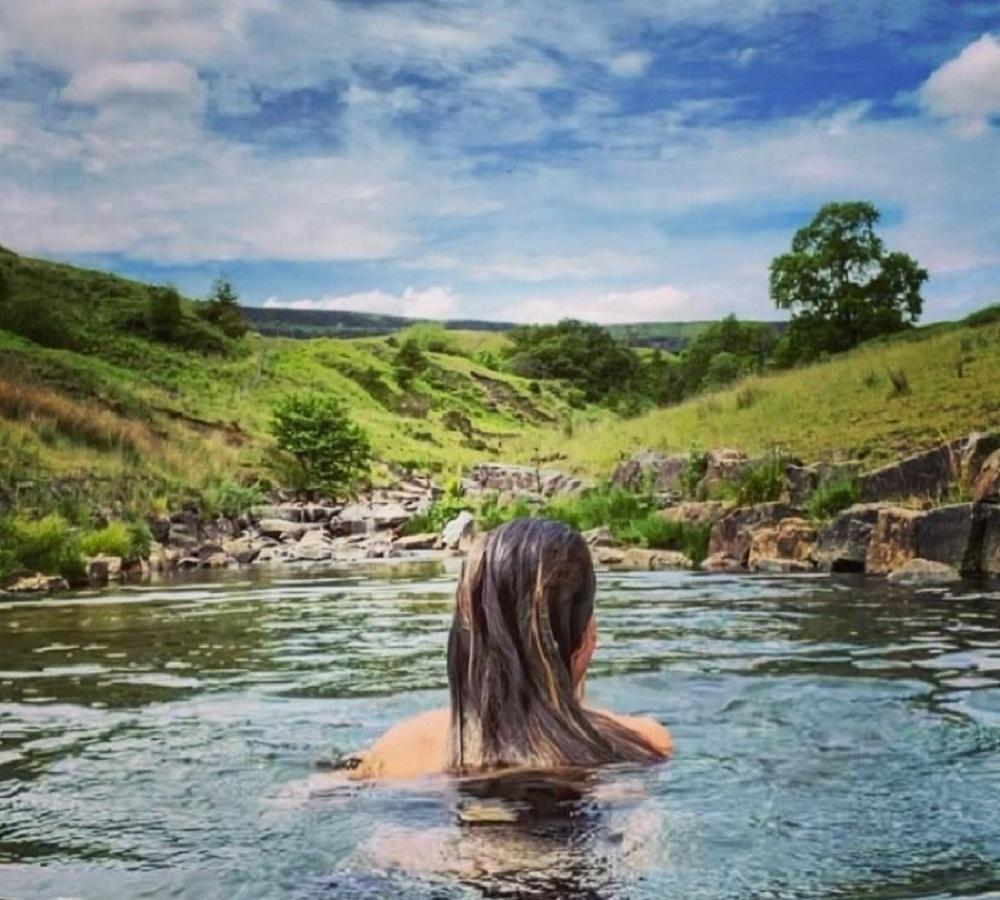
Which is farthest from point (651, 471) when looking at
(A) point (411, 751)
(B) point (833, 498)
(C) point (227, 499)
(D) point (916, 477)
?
(A) point (411, 751)

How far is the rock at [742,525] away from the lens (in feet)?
58.4

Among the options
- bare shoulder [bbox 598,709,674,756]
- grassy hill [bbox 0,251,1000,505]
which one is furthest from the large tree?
bare shoulder [bbox 598,709,674,756]

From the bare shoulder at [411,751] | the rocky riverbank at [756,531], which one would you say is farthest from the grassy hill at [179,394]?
the bare shoulder at [411,751]

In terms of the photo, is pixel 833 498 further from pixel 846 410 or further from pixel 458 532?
pixel 458 532

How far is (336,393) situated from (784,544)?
53.9 m

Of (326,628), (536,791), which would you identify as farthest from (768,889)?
(326,628)

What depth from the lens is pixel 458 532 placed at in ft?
88.2

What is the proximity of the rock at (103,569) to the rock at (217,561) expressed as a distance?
9.38 ft

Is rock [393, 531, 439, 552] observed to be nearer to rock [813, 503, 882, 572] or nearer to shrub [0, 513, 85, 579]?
shrub [0, 513, 85, 579]

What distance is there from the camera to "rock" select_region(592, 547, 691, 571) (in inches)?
717

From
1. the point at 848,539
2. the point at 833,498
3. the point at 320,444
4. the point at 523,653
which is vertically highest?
the point at 320,444

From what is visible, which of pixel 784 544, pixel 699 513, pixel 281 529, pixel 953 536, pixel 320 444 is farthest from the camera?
pixel 320 444

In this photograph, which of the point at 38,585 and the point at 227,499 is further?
the point at 227,499

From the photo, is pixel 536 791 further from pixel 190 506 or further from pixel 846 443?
pixel 190 506
